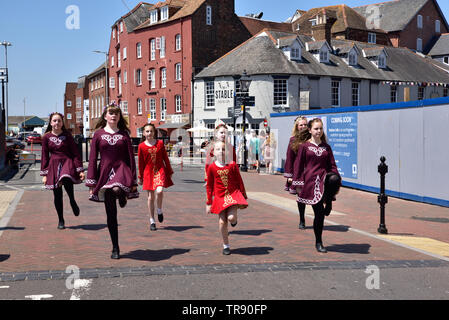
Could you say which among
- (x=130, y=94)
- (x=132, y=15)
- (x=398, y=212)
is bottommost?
(x=398, y=212)

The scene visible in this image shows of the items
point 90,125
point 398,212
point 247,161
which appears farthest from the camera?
point 90,125

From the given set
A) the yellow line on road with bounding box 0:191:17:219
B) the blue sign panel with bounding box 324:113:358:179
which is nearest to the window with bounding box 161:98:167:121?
the blue sign panel with bounding box 324:113:358:179

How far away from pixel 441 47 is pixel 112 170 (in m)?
57.0

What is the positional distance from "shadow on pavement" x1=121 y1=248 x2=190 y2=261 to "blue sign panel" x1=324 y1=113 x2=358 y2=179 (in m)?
9.85

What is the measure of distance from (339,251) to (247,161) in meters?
17.6

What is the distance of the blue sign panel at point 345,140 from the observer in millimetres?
15672

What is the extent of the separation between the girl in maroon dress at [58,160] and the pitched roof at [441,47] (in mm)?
54246

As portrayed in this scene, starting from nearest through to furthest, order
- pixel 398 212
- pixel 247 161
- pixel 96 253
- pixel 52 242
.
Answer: pixel 96 253, pixel 52 242, pixel 398 212, pixel 247 161

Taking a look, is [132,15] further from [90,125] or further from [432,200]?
[432,200]

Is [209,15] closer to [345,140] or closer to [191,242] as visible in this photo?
[345,140]

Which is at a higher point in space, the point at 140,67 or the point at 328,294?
the point at 140,67

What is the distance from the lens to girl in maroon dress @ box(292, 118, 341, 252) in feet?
22.4

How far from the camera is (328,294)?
4.91 meters
